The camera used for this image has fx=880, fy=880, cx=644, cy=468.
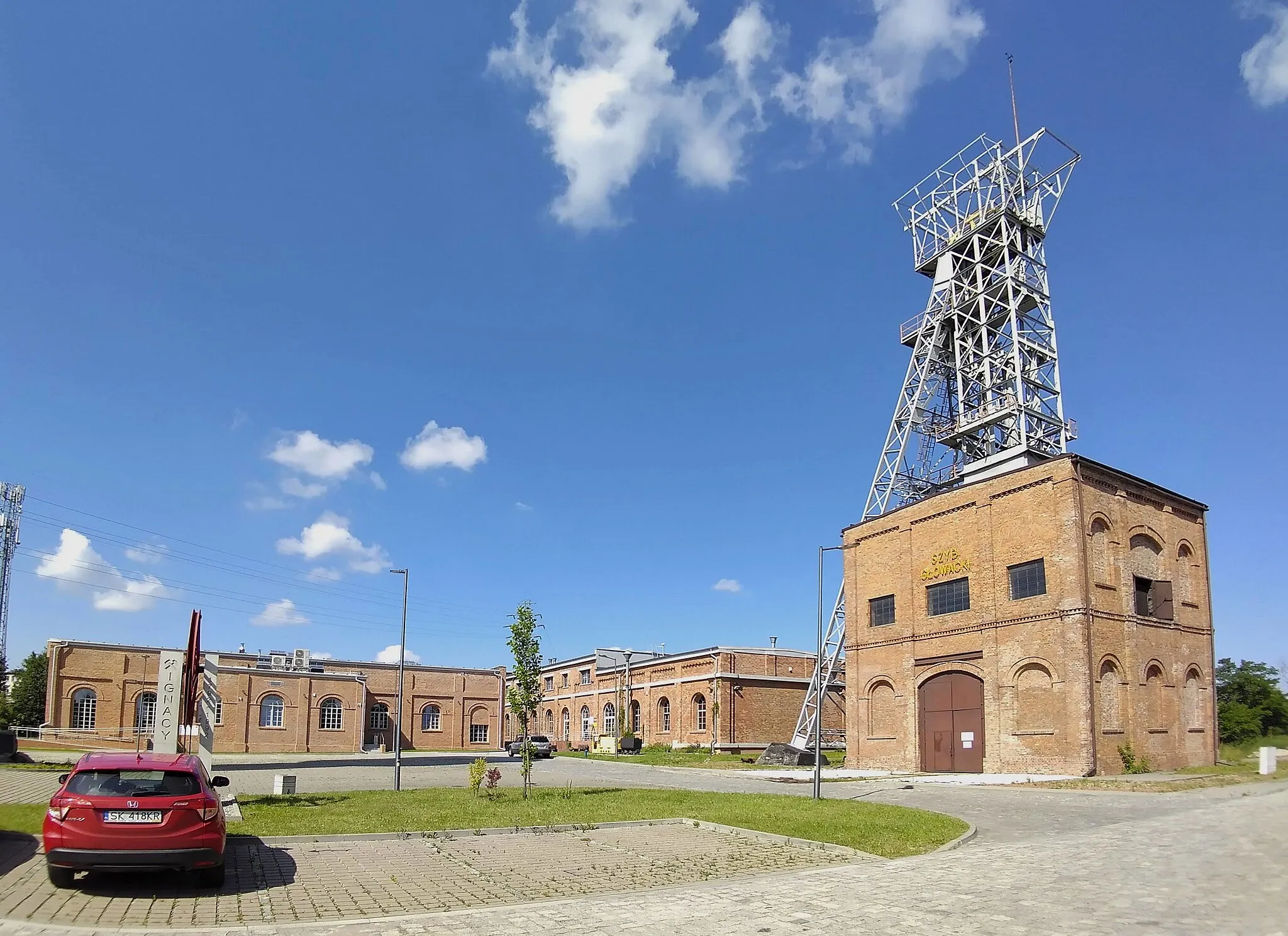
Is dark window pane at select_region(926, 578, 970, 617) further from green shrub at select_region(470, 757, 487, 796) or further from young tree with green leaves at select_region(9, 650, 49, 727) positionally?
young tree with green leaves at select_region(9, 650, 49, 727)

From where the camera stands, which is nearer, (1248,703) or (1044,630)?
(1044,630)

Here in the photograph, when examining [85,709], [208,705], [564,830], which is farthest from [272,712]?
[564,830]

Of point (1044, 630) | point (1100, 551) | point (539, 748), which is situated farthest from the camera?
point (539, 748)

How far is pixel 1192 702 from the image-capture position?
A: 36156 millimetres

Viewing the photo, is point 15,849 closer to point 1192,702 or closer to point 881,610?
point 881,610

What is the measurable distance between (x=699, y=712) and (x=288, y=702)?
2880 cm

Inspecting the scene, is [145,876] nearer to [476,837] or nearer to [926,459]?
[476,837]

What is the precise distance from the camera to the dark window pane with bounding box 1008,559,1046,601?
111ft

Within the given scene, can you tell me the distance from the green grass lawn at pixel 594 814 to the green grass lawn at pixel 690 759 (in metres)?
20.8

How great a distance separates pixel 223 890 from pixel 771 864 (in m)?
7.24

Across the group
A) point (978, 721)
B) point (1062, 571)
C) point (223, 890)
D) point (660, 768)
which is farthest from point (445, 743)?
point (223, 890)

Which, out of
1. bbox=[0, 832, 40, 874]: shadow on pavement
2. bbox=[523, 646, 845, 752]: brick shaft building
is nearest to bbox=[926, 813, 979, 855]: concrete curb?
bbox=[0, 832, 40, 874]: shadow on pavement

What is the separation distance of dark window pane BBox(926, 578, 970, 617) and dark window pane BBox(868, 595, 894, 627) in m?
2.55

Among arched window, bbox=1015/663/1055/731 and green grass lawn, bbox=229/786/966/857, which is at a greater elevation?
arched window, bbox=1015/663/1055/731
